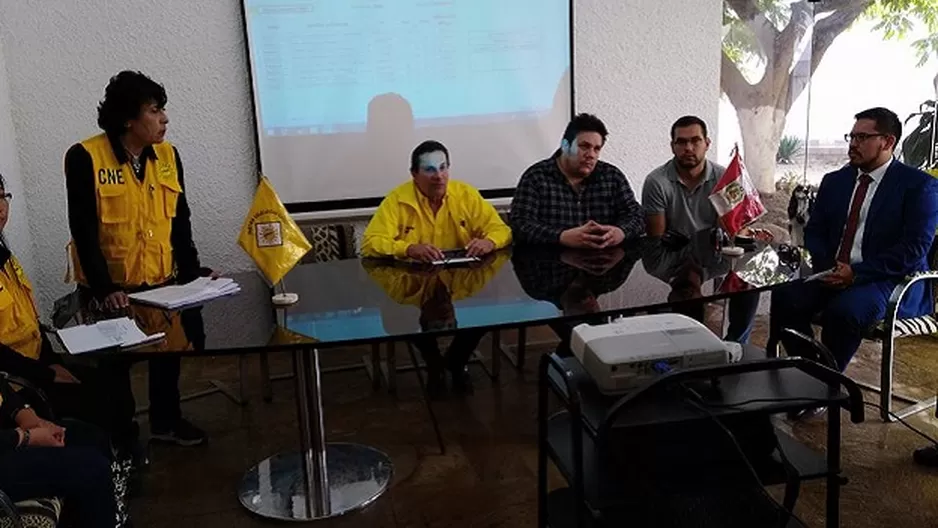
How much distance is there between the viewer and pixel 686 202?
10.9 ft

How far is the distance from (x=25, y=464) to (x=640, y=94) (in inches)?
135

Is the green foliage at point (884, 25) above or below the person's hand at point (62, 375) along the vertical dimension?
above

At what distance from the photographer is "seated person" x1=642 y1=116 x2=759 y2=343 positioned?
3293 millimetres

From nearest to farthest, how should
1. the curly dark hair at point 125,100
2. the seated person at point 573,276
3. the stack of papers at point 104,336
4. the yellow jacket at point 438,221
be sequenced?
1. the stack of papers at point 104,336
2. the seated person at point 573,276
3. the curly dark hair at point 125,100
4. the yellow jacket at point 438,221

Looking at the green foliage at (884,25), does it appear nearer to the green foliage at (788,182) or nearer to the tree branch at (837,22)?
the tree branch at (837,22)

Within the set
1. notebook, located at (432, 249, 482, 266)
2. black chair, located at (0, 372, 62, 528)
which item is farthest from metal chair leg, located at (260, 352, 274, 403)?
black chair, located at (0, 372, 62, 528)

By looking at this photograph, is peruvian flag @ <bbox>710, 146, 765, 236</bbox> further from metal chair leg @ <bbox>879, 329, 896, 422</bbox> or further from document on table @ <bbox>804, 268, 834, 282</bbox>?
metal chair leg @ <bbox>879, 329, 896, 422</bbox>

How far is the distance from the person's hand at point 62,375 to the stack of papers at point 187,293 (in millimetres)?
271

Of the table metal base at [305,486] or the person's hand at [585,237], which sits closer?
the table metal base at [305,486]

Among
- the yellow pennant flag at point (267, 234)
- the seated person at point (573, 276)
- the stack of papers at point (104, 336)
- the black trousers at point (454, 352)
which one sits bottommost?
the black trousers at point (454, 352)

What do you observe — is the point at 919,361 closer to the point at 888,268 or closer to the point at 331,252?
the point at 888,268

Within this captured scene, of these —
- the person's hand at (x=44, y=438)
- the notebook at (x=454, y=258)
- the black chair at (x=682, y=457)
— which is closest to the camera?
the black chair at (x=682, y=457)

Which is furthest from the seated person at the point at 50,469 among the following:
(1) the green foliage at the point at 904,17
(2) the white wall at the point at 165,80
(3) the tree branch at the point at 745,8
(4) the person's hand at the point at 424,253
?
(1) the green foliage at the point at 904,17

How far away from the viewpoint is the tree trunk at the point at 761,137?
4.44 m
